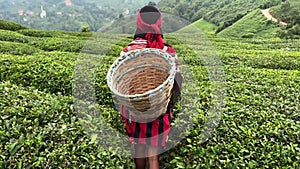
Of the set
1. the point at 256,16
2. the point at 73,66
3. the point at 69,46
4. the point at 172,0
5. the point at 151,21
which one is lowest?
the point at 172,0

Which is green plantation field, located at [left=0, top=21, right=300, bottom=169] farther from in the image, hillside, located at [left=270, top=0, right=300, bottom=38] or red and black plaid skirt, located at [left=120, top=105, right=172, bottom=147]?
hillside, located at [left=270, top=0, right=300, bottom=38]

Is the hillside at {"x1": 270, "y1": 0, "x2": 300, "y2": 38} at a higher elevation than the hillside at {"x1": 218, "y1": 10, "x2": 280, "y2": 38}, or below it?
higher

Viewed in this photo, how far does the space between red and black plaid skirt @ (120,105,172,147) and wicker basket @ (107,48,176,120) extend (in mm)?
106

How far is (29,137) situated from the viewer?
344 centimetres

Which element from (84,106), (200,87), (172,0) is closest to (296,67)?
(200,87)

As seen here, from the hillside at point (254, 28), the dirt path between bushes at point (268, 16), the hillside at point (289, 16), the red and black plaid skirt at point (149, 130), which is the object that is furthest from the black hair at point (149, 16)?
the dirt path between bushes at point (268, 16)

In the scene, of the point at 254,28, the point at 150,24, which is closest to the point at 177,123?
the point at 150,24

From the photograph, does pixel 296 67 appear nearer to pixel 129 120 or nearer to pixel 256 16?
pixel 129 120

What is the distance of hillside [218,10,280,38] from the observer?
1484 inches

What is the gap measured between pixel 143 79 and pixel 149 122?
1.84ft

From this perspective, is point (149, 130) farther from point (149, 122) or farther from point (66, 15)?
point (66, 15)

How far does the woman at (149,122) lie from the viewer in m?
3.08

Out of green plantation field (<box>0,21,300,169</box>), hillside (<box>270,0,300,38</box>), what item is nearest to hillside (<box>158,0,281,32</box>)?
hillside (<box>270,0,300,38</box>)

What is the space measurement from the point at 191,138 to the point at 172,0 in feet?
272
